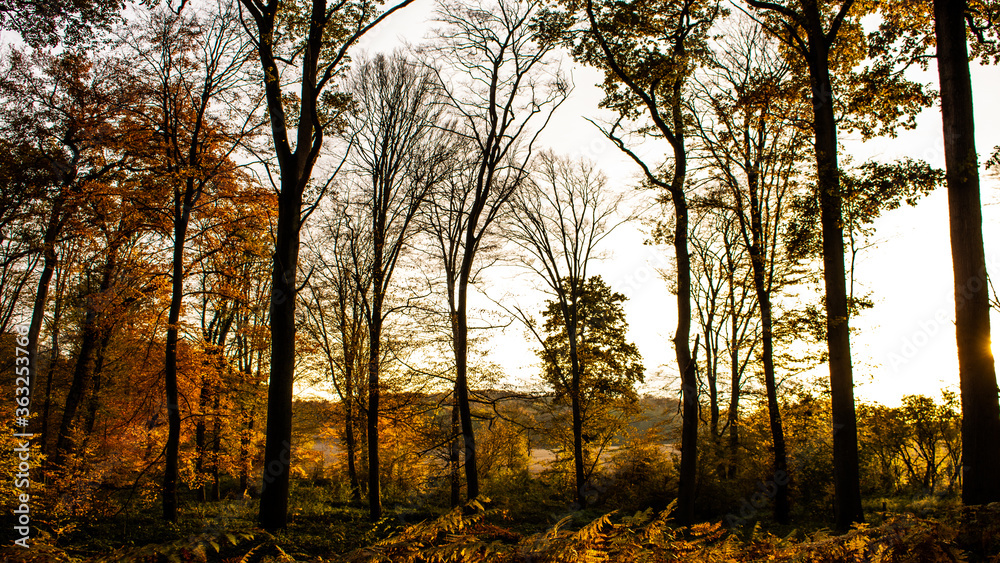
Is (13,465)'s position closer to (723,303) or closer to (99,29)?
(99,29)

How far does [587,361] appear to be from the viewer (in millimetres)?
19031

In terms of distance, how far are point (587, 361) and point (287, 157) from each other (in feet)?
48.6

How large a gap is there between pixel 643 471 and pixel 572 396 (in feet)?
14.0

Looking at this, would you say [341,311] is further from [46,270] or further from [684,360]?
[684,360]

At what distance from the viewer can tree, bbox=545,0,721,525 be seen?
9.83 metres

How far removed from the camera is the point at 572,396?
17.8 meters

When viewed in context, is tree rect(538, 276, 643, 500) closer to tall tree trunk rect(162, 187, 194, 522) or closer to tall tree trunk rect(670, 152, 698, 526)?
tall tree trunk rect(670, 152, 698, 526)

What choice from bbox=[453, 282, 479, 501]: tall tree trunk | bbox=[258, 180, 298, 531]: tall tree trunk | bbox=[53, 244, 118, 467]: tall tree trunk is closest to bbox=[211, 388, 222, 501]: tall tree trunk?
bbox=[53, 244, 118, 467]: tall tree trunk

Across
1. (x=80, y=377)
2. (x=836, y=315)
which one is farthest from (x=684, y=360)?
(x=80, y=377)

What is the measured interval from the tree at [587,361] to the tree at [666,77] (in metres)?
7.77


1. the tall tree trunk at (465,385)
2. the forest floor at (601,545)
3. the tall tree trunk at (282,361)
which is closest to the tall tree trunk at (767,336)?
the tall tree trunk at (465,385)

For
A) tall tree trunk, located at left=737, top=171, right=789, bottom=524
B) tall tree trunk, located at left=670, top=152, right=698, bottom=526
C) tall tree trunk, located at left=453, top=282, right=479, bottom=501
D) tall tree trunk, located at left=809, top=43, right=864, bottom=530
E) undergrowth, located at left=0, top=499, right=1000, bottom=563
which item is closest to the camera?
undergrowth, located at left=0, top=499, right=1000, bottom=563

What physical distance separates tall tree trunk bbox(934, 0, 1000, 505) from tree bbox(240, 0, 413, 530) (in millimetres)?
7252

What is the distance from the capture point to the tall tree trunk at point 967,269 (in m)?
5.78
